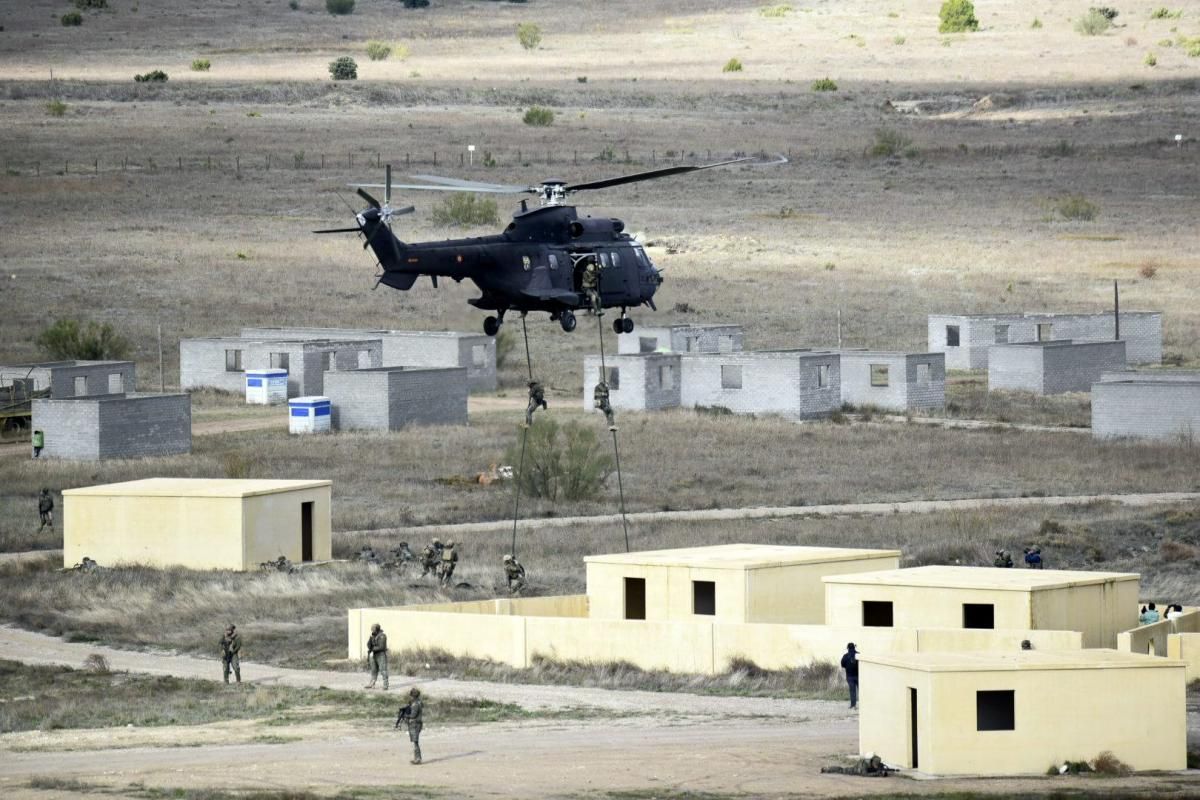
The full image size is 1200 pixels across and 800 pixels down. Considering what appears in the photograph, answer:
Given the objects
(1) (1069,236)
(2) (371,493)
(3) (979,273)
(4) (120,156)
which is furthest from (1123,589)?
(4) (120,156)

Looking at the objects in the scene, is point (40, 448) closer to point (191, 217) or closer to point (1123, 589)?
point (1123, 589)

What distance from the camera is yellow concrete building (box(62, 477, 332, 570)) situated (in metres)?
50.5

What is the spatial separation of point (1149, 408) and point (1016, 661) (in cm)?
3848

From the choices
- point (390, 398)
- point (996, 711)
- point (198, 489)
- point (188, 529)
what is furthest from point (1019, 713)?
point (390, 398)

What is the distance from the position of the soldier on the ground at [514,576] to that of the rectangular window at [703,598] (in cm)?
473

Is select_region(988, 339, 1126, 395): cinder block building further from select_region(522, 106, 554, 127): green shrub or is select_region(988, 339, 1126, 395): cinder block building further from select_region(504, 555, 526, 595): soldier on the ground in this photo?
select_region(522, 106, 554, 127): green shrub

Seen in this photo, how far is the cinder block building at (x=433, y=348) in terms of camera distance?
81688 mm

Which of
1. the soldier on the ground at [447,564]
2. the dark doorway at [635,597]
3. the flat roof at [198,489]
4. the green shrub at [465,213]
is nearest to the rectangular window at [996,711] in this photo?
the dark doorway at [635,597]

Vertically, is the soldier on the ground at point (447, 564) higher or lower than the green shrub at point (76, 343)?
lower

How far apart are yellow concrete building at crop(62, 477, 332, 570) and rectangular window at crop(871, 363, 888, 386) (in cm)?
3082

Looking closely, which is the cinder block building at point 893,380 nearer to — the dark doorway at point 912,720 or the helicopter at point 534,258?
the helicopter at point 534,258

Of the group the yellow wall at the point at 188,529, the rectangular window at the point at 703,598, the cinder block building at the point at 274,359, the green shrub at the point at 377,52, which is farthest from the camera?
the green shrub at the point at 377,52

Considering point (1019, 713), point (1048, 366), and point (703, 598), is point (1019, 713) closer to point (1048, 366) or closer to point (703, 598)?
point (703, 598)

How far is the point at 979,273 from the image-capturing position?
10931 centimetres
